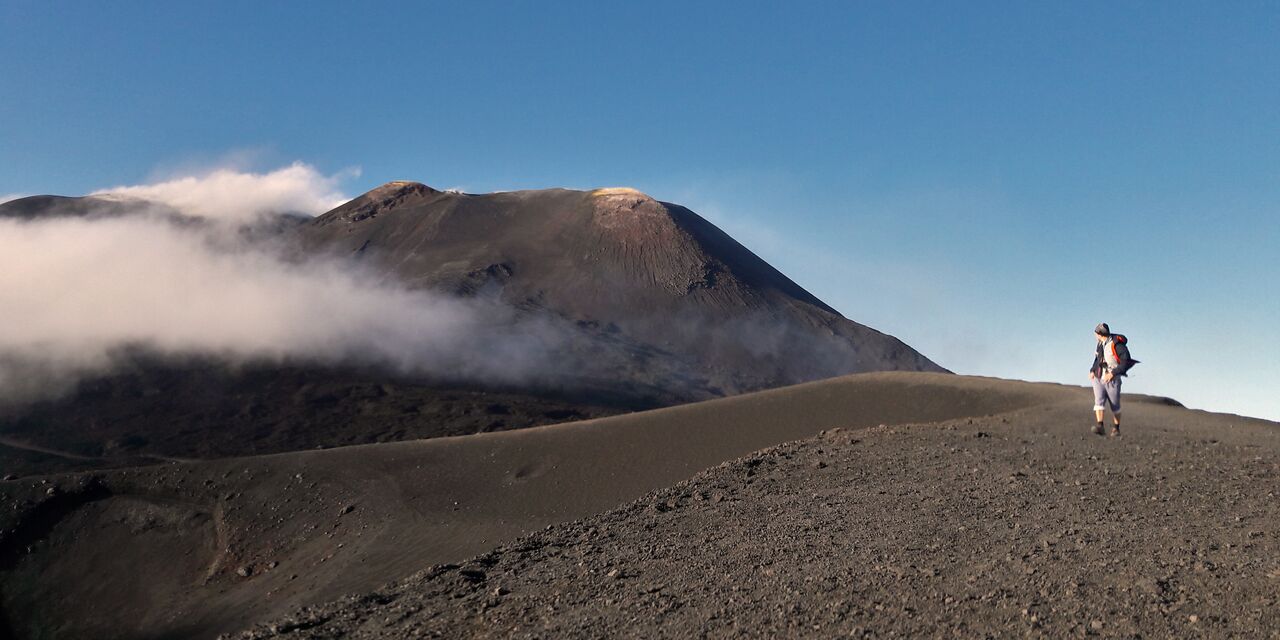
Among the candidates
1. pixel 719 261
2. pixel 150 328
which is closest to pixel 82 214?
pixel 150 328

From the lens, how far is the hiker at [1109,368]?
12.9m

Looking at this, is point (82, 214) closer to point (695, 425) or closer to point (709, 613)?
point (695, 425)

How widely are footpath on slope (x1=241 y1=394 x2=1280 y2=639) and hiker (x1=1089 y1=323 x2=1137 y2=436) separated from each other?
80 centimetres

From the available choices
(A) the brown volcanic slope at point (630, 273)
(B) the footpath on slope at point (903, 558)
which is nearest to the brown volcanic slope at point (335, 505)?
(B) the footpath on slope at point (903, 558)

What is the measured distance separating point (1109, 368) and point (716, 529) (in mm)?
6429

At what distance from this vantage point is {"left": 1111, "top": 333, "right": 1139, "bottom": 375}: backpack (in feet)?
42.3

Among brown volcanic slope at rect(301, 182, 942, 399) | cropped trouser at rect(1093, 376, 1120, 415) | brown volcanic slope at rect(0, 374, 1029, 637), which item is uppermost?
brown volcanic slope at rect(301, 182, 942, 399)

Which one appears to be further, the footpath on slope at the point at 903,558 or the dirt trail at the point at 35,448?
the dirt trail at the point at 35,448

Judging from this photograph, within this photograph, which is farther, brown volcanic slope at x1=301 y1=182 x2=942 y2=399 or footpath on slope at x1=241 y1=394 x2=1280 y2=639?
brown volcanic slope at x1=301 y1=182 x2=942 y2=399

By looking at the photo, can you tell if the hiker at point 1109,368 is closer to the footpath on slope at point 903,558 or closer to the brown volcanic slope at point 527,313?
the footpath on slope at point 903,558

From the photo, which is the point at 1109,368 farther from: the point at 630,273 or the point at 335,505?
the point at 630,273

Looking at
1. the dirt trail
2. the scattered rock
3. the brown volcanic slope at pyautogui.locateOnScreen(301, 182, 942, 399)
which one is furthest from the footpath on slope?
the brown volcanic slope at pyautogui.locateOnScreen(301, 182, 942, 399)

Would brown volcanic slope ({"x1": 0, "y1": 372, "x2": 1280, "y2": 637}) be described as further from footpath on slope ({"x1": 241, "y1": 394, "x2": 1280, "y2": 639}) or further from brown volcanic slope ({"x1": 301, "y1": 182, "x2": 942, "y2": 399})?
brown volcanic slope ({"x1": 301, "y1": 182, "x2": 942, "y2": 399})

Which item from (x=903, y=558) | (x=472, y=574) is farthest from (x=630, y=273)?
(x=903, y=558)
